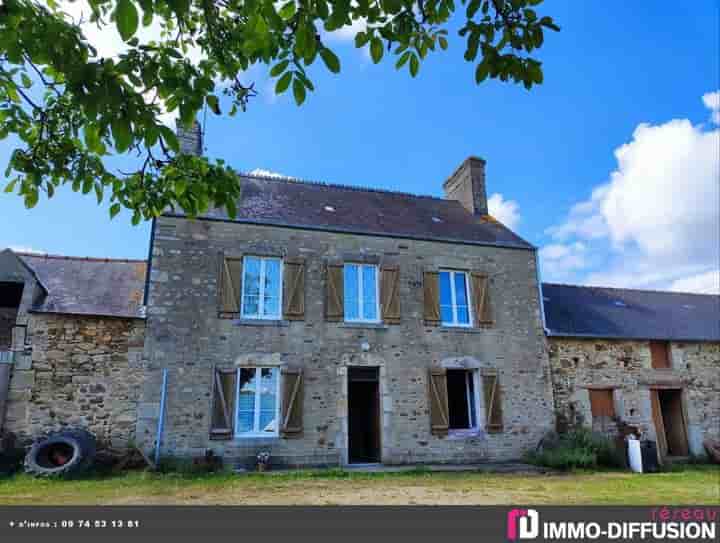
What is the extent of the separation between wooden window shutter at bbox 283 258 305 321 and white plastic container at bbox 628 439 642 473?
7559 mm

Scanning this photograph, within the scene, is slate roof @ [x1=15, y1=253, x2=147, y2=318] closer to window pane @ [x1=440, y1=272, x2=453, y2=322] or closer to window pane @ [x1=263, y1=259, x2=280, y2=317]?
window pane @ [x1=263, y1=259, x2=280, y2=317]

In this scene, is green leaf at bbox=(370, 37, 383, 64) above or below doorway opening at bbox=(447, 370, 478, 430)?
above

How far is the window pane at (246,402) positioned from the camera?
9359mm

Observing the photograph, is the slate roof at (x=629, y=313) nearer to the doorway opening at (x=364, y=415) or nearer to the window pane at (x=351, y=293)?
the doorway opening at (x=364, y=415)

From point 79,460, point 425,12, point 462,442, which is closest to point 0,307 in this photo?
point 79,460

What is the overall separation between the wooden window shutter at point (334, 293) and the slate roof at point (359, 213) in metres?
0.96

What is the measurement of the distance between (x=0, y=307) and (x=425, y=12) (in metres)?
10.9

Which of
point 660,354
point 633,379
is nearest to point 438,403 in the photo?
Result: point 633,379

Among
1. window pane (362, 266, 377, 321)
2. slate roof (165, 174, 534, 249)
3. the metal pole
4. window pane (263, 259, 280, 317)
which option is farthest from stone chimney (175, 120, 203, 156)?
the metal pole

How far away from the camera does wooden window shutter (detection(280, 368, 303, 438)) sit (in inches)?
371

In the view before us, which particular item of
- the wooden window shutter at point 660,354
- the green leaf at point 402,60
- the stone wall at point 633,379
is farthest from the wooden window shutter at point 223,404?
the wooden window shutter at point 660,354

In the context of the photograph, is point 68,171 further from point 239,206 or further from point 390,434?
point 390,434

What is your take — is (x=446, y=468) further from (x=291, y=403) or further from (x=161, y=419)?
(x=161, y=419)
